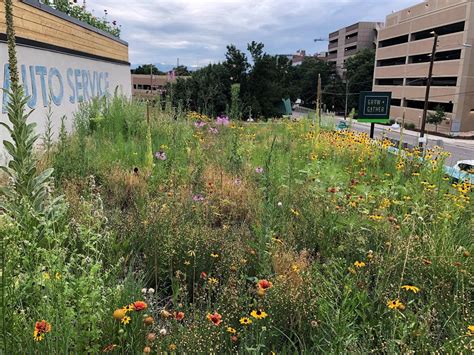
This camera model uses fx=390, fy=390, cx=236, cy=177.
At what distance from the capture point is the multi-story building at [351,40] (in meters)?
97.8

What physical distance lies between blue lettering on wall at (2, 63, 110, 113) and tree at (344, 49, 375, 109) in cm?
7923

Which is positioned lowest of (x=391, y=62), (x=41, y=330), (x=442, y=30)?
(x=41, y=330)

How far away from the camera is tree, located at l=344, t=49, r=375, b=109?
84.6 meters

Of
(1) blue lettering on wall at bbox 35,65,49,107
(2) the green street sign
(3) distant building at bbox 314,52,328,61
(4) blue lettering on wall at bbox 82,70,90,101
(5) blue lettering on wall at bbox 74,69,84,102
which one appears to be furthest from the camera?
(3) distant building at bbox 314,52,328,61

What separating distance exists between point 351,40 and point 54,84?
105905 mm

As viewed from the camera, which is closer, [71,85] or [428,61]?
[71,85]

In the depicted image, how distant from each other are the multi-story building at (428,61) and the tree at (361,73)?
10.7 m

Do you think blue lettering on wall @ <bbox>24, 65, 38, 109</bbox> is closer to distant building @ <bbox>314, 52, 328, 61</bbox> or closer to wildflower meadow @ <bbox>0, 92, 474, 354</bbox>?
wildflower meadow @ <bbox>0, 92, 474, 354</bbox>

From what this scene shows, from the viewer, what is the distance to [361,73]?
84.9m

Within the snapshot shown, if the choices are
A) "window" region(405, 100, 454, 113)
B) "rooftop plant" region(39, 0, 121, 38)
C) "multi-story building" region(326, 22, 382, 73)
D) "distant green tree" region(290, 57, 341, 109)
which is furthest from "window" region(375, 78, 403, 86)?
"rooftop plant" region(39, 0, 121, 38)

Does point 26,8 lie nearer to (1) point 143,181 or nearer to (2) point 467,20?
(1) point 143,181

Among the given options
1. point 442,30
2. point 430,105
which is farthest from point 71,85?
point 442,30

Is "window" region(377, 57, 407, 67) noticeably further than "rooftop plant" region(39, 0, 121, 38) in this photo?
Yes

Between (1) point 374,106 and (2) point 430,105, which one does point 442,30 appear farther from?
(1) point 374,106
